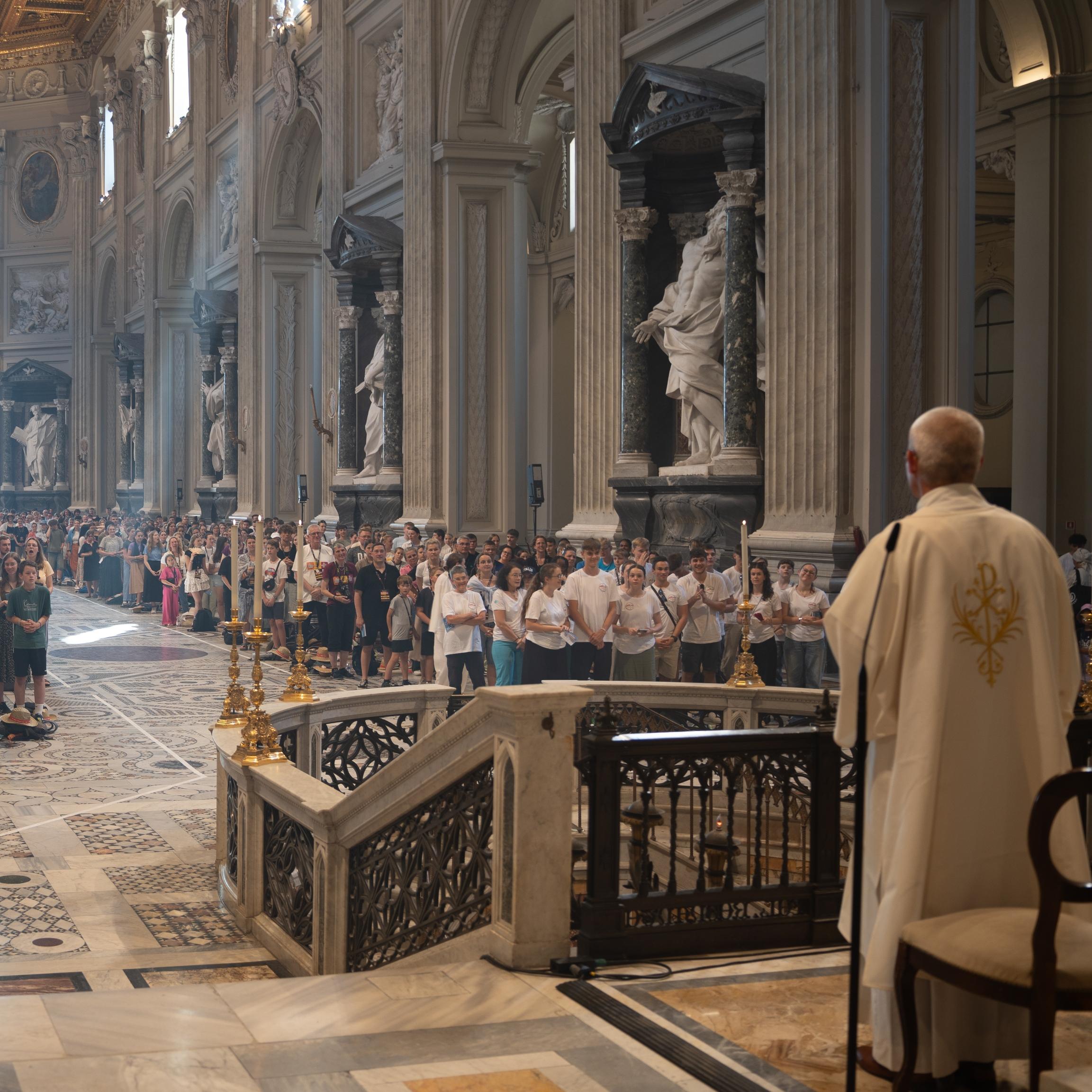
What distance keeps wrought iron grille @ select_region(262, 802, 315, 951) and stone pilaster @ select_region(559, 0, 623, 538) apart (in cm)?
862

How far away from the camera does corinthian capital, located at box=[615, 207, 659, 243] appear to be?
48.1 ft

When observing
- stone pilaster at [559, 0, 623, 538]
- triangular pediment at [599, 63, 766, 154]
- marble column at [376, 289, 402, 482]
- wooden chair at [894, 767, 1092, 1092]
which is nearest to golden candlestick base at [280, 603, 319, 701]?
wooden chair at [894, 767, 1092, 1092]

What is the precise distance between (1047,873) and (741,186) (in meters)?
11.1

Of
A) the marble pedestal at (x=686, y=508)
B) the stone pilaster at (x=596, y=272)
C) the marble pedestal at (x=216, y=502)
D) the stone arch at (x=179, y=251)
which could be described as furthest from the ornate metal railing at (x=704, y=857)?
the stone arch at (x=179, y=251)

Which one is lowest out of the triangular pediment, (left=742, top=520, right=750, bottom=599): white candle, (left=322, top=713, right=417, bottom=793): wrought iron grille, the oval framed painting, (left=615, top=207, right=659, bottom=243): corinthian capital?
(left=322, top=713, right=417, bottom=793): wrought iron grille

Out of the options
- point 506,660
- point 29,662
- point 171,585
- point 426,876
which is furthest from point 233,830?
point 171,585

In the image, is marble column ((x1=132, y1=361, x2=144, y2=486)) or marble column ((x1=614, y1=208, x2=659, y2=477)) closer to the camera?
marble column ((x1=614, y1=208, x2=659, y2=477))

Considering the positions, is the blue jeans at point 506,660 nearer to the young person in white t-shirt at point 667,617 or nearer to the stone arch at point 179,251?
the young person in white t-shirt at point 667,617

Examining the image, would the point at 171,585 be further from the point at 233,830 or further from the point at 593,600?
the point at 233,830

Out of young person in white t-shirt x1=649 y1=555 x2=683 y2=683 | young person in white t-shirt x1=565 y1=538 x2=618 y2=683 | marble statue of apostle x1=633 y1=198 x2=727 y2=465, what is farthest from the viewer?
marble statue of apostle x1=633 y1=198 x2=727 y2=465

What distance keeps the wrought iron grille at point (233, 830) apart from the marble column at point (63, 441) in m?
38.5

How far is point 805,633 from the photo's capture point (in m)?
11.0

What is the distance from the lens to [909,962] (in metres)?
3.40

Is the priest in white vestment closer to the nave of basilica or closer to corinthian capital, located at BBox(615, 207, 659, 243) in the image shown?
the nave of basilica
